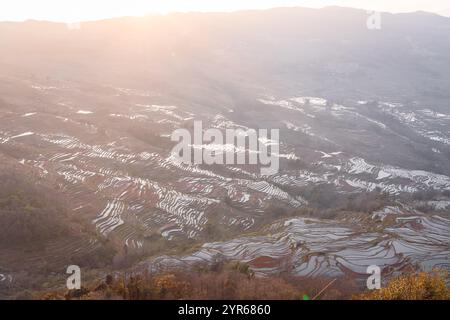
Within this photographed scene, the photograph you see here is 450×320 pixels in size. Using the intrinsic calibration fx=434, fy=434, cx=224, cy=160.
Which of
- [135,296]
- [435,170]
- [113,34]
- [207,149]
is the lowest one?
[435,170]

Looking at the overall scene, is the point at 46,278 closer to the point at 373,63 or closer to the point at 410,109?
the point at 410,109

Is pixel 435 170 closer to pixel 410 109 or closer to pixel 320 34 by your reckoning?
pixel 410 109

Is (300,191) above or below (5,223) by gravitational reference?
below

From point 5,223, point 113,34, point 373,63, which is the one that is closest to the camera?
point 5,223

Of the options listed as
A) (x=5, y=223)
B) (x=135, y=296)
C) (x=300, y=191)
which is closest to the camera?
(x=135, y=296)

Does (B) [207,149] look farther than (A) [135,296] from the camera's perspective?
Yes

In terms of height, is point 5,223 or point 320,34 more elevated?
point 320,34

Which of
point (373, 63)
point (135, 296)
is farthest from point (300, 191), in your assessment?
point (373, 63)

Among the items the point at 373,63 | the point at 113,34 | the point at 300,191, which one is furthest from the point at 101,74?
the point at 373,63

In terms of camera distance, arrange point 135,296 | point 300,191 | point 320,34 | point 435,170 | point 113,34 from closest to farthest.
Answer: point 135,296 < point 300,191 < point 435,170 < point 113,34 < point 320,34
